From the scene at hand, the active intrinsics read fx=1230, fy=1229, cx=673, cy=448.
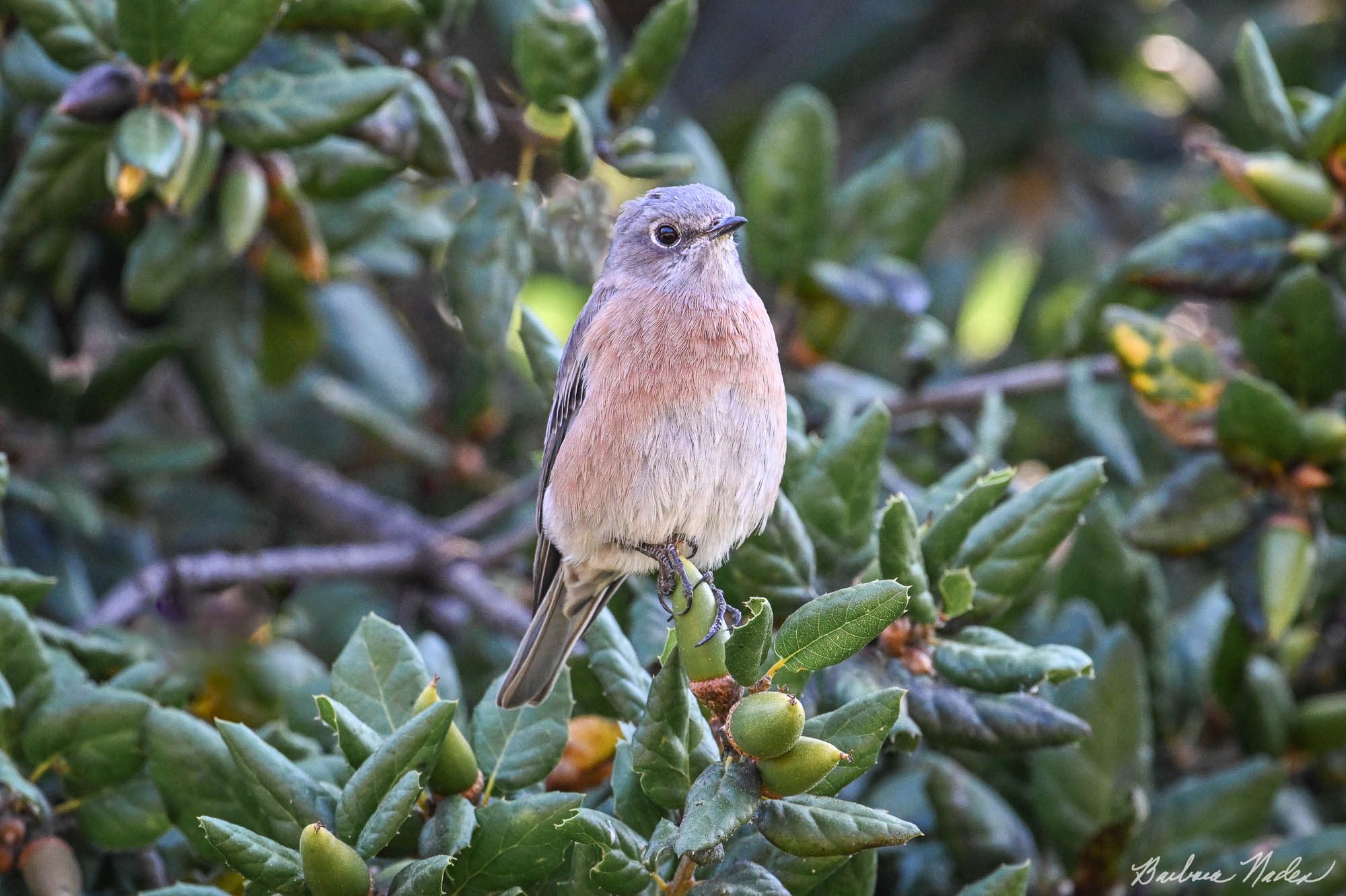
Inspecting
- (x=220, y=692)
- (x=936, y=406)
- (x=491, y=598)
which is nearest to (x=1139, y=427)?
(x=936, y=406)

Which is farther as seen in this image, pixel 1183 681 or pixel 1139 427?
pixel 1139 427

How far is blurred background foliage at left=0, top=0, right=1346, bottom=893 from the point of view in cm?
281

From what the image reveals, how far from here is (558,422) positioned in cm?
280

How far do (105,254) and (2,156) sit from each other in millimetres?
460

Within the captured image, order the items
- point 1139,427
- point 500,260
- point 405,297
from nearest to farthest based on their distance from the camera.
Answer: point 500,260, point 1139,427, point 405,297

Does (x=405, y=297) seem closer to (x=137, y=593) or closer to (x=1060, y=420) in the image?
(x=137, y=593)

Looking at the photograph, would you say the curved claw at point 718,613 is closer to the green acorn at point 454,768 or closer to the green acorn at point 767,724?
the green acorn at point 767,724

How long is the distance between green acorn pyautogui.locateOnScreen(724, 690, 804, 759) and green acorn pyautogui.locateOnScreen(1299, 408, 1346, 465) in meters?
1.83

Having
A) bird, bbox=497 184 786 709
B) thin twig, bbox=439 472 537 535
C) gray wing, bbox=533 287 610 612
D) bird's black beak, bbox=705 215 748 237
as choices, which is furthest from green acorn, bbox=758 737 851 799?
thin twig, bbox=439 472 537 535

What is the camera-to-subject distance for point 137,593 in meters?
3.42

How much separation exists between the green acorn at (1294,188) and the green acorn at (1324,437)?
1.74ft

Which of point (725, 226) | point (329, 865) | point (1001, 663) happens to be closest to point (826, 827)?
point (1001, 663)

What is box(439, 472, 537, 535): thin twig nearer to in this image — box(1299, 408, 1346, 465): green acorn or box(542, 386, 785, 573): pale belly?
box(542, 386, 785, 573): pale belly

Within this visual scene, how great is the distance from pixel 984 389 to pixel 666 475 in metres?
1.52
